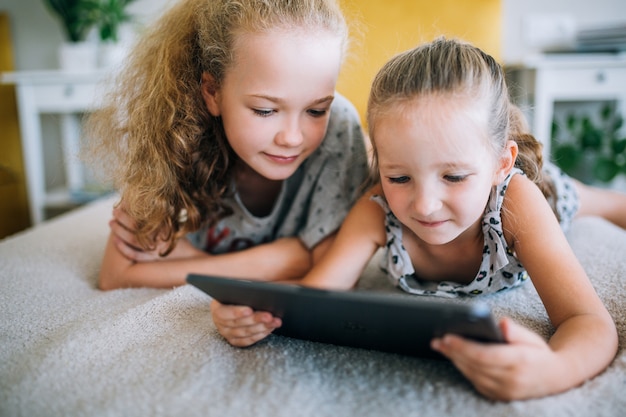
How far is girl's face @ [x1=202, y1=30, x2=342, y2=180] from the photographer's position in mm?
839

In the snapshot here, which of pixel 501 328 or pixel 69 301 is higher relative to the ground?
pixel 501 328

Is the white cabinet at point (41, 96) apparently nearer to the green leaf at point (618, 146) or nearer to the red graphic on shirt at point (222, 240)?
the red graphic on shirt at point (222, 240)

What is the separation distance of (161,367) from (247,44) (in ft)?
1.71

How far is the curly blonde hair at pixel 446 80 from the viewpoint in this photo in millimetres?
687

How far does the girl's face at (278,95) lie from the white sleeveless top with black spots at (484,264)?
17cm

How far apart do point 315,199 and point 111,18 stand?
4.93 feet

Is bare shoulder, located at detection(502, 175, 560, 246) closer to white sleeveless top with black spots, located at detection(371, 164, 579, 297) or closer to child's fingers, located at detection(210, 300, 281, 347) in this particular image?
white sleeveless top with black spots, located at detection(371, 164, 579, 297)

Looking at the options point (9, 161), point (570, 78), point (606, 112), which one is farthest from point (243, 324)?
point (9, 161)

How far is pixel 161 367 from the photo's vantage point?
2.04 feet

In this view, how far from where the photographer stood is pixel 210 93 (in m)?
0.98

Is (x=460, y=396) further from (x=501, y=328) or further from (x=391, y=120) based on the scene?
(x=391, y=120)

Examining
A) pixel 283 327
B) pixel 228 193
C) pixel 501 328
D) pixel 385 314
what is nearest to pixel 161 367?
pixel 283 327

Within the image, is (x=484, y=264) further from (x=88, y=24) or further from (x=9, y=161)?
(x=9, y=161)

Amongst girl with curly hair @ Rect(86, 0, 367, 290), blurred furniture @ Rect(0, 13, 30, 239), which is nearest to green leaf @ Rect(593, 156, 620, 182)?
girl with curly hair @ Rect(86, 0, 367, 290)
